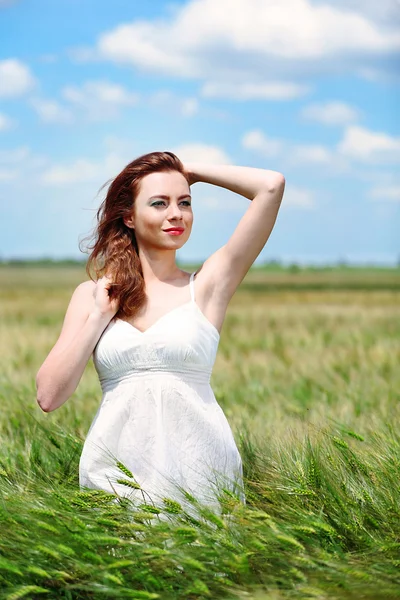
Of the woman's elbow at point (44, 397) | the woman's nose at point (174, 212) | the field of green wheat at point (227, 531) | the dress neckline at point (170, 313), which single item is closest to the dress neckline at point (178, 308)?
the dress neckline at point (170, 313)

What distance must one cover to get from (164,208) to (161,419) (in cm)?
86

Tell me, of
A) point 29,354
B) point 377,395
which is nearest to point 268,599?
point 377,395

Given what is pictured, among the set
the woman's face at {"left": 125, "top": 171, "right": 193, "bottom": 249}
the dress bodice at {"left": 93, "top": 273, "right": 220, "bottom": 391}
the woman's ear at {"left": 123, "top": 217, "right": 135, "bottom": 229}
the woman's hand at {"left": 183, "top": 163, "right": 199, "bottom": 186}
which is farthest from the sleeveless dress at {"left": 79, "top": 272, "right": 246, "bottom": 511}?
the woman's hand at {"left": 183, "top": 163, "right": 199, "bottom": 186}

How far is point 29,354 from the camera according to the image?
32.7 ft

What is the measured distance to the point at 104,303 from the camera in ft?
11.1

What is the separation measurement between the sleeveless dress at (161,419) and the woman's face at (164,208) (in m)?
0.31

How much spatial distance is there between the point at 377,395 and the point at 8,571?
4707 mm

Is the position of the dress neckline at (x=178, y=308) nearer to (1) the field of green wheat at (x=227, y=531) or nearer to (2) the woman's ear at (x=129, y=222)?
(2) the woman's ear at (x=129, y=222)

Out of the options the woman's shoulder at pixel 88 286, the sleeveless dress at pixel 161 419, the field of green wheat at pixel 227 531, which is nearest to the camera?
the field of green wheat at pixel 227 531

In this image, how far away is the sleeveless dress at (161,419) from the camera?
10.8 feet

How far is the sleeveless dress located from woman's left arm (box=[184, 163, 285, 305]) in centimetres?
19

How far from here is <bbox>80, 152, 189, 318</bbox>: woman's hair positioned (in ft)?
11.2

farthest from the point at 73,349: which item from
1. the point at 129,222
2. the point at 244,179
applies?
the point at 244,179

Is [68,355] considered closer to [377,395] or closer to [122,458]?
[122,458]
